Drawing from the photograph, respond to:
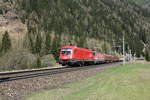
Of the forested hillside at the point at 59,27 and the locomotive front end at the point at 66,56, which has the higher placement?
the forested hillside at the point at 59,27

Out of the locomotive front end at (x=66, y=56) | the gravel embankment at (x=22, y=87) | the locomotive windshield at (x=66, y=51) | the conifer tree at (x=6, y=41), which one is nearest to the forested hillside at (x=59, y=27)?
the conifer tree at (x=6, y=41)

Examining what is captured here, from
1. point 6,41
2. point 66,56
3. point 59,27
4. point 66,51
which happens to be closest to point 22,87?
point 66,56

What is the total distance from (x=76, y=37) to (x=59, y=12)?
35.6m

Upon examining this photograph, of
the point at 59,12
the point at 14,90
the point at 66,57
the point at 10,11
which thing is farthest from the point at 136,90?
the point at 59,12

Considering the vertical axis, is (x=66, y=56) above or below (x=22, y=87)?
above

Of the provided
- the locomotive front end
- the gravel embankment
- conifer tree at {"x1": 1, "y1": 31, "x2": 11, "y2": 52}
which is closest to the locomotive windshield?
the locomotive front end

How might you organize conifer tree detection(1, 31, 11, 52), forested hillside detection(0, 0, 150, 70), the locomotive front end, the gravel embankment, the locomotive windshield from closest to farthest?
the gravel embankment → the locomotive front end → the locomotive windshield → conifer tree detection(1, 31, 11, 52) → forested hillside detection(0, 0, 150, 70)

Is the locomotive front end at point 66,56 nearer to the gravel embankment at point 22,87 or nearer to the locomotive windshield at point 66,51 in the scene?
the locomotive windshield at point 66,51

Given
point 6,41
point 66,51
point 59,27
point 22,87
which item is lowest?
point 22,87

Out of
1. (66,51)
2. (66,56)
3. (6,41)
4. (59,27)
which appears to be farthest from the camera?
(59,27)

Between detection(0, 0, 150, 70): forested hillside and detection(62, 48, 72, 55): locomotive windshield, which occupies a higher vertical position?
detection(0, 0, 150, 70): forested hillside

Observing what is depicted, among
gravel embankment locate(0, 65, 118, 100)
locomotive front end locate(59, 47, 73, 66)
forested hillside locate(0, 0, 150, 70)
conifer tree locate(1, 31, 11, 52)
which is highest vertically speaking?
forested hillside locate(0, 0, 150, 70)

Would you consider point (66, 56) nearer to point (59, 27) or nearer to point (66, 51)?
point (66, 51)

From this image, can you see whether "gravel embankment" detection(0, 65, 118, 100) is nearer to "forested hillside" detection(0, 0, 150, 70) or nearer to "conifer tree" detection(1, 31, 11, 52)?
"conifer tree" detection(1, 31, 11, 52)
